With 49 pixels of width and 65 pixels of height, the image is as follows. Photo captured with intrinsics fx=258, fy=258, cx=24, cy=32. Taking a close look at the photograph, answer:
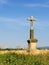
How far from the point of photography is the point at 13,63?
13992 millimetres

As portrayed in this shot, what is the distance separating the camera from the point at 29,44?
2211 cm

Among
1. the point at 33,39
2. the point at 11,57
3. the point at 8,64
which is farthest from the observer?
the point at 33,39

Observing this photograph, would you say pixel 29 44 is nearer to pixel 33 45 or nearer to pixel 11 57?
pixel 33 45

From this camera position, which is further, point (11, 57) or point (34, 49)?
point (34, 49)

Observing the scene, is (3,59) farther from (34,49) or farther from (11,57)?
(34,49)

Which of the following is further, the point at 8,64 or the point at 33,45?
the point at 33,45

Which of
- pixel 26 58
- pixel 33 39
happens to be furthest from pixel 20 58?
pixel 33 39

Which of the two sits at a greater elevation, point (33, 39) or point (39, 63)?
point (33, 39)

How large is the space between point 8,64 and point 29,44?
8402mm

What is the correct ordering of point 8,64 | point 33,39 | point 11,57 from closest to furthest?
point 8,64 → point 11,57 → point 33,39

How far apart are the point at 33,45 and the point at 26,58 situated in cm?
672

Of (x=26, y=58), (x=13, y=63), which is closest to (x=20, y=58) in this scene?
(x=26, y=58)

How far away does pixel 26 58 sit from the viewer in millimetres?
15375

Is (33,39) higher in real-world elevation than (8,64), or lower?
higher
